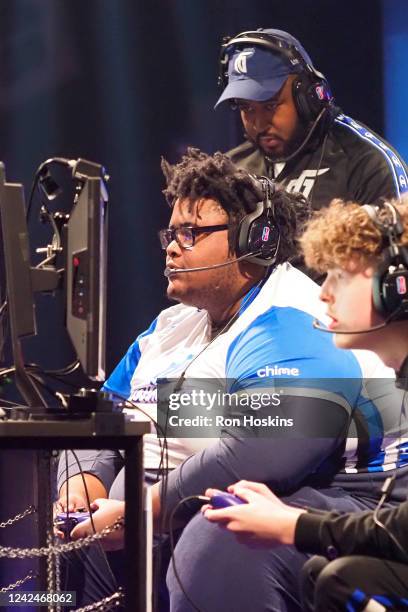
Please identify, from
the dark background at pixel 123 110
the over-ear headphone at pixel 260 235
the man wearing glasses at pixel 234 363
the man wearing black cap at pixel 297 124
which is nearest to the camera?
the man wearing glasses at pixel 234 363

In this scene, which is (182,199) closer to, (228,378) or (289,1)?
(228,378)

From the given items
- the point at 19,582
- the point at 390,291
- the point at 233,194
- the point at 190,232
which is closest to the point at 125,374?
the point at 190,232

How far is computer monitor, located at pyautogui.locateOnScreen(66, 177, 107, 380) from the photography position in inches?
65.7

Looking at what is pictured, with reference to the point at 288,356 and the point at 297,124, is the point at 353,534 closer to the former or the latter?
the point at 288,356

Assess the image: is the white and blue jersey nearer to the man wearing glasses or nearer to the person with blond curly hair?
the man wearing glasses

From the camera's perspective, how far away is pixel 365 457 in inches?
82.3

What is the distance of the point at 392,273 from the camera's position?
5.26 feet

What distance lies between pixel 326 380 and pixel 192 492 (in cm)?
35

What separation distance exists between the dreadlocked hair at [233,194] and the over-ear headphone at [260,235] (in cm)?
3

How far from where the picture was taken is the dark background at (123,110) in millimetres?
3285

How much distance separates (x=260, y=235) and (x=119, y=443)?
83 centimetres

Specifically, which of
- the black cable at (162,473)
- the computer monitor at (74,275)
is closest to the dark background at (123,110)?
the black cable at (162,473)

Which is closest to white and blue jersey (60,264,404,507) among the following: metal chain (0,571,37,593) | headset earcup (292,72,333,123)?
metal chain (0,571,37,593)

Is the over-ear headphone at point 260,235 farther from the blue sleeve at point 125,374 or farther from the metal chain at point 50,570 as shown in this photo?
the metal chain at point 50,570
